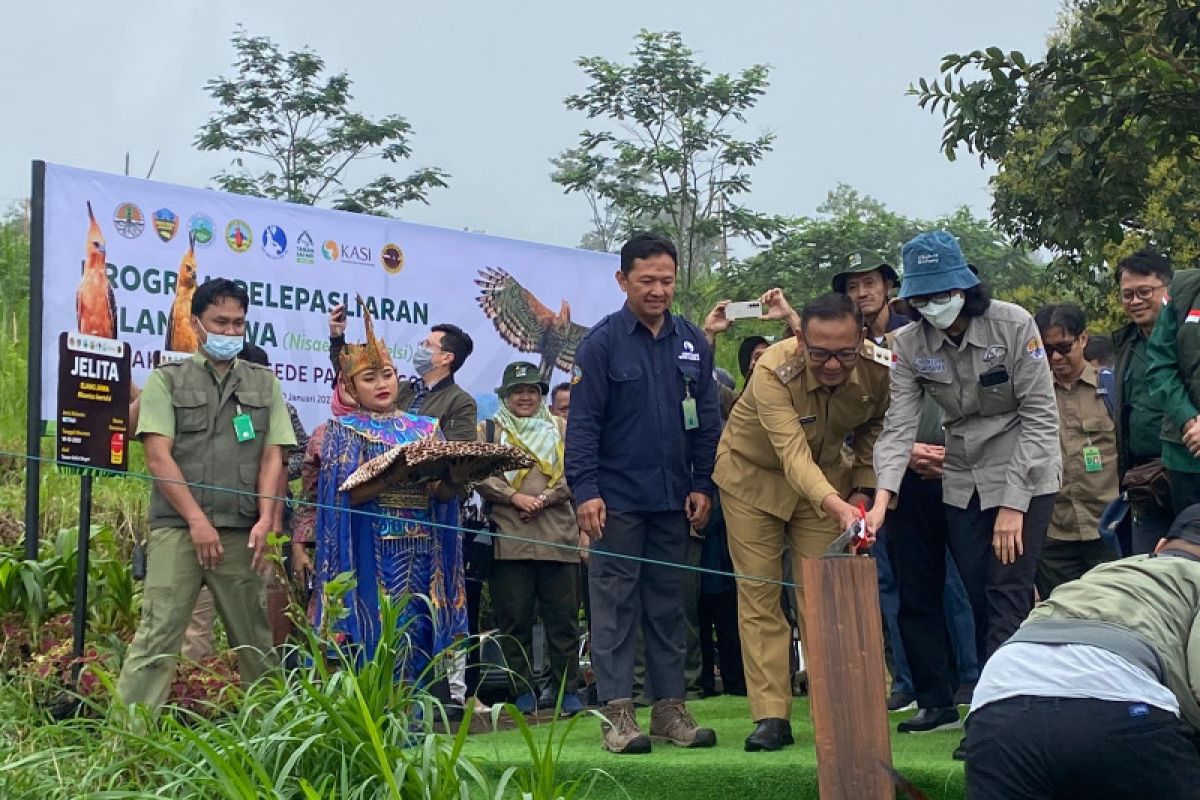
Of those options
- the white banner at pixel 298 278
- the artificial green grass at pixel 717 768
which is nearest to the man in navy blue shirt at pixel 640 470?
the artificial green grass at pixel 717 768

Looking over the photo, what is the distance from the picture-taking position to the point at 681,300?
64.7 ft

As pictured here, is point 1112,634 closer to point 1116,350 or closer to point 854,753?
point 854,753

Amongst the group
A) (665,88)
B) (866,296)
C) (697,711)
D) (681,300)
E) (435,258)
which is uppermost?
(665,88)

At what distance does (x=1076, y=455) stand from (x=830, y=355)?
1.74 m

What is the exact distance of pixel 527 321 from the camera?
28.7 ft

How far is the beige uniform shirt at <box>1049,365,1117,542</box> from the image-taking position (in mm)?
6395

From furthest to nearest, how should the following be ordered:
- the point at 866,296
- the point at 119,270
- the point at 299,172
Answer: the point at 299,172 → the point at 119,270 → the point at 866,296

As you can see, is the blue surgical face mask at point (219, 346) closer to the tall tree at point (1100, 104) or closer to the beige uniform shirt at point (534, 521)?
the beige uniform shirt at point (534, 521)

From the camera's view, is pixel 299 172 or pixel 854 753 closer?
pixel 854 753

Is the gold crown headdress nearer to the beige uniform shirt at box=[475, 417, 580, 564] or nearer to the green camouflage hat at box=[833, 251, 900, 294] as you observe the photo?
the beige uniform shirt at box=[475, 417, 580, 564]

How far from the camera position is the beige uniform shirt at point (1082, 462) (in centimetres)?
639

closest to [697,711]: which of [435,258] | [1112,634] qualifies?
[435,258]

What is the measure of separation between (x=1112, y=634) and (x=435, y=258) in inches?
218

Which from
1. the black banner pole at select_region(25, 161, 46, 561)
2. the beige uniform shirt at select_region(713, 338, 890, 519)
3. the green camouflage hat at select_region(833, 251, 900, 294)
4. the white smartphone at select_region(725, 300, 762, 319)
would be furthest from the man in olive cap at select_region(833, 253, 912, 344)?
the black banner pole at select_region(25, 161, 46, 561)
